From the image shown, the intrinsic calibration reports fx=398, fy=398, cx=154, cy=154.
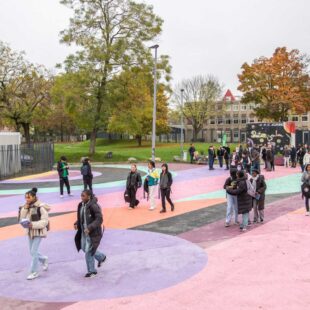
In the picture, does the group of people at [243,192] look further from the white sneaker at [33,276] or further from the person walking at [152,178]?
the white sneaker at [33,276]

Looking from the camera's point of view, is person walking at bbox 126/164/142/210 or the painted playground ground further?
person walking at bbox 126/164/142/210

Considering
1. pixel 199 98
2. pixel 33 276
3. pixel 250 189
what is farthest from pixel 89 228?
pixel 199 98

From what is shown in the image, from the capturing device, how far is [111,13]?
37688mm

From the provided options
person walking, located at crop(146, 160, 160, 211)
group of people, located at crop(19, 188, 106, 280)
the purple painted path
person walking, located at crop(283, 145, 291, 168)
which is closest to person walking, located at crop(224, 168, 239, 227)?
the purple painted path

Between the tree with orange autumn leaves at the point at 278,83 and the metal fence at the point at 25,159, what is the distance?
3000 cm

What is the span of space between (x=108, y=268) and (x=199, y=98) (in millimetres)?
69876

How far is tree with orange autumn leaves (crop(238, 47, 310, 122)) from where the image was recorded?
49.6 meters

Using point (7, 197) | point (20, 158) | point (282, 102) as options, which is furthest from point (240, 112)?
point (7, 197)

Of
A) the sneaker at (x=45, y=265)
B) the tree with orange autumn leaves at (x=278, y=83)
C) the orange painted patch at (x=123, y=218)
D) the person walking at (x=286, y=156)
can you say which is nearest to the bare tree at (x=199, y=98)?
the tree with orange autumn leaves at (x=278, y=83)

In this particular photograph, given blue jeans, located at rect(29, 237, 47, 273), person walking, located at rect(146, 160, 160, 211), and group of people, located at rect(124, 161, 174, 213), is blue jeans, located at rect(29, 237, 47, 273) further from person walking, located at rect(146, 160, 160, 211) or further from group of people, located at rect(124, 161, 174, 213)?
person walking, located at rect(146, 160, 160, 211)

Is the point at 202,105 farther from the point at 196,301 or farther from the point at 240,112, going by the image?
the point at 196,301

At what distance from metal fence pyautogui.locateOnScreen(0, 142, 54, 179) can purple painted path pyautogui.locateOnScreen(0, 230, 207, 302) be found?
17.0 meters

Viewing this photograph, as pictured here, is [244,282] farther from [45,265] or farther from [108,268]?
[45,265]

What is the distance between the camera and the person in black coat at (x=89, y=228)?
683 centimetres
